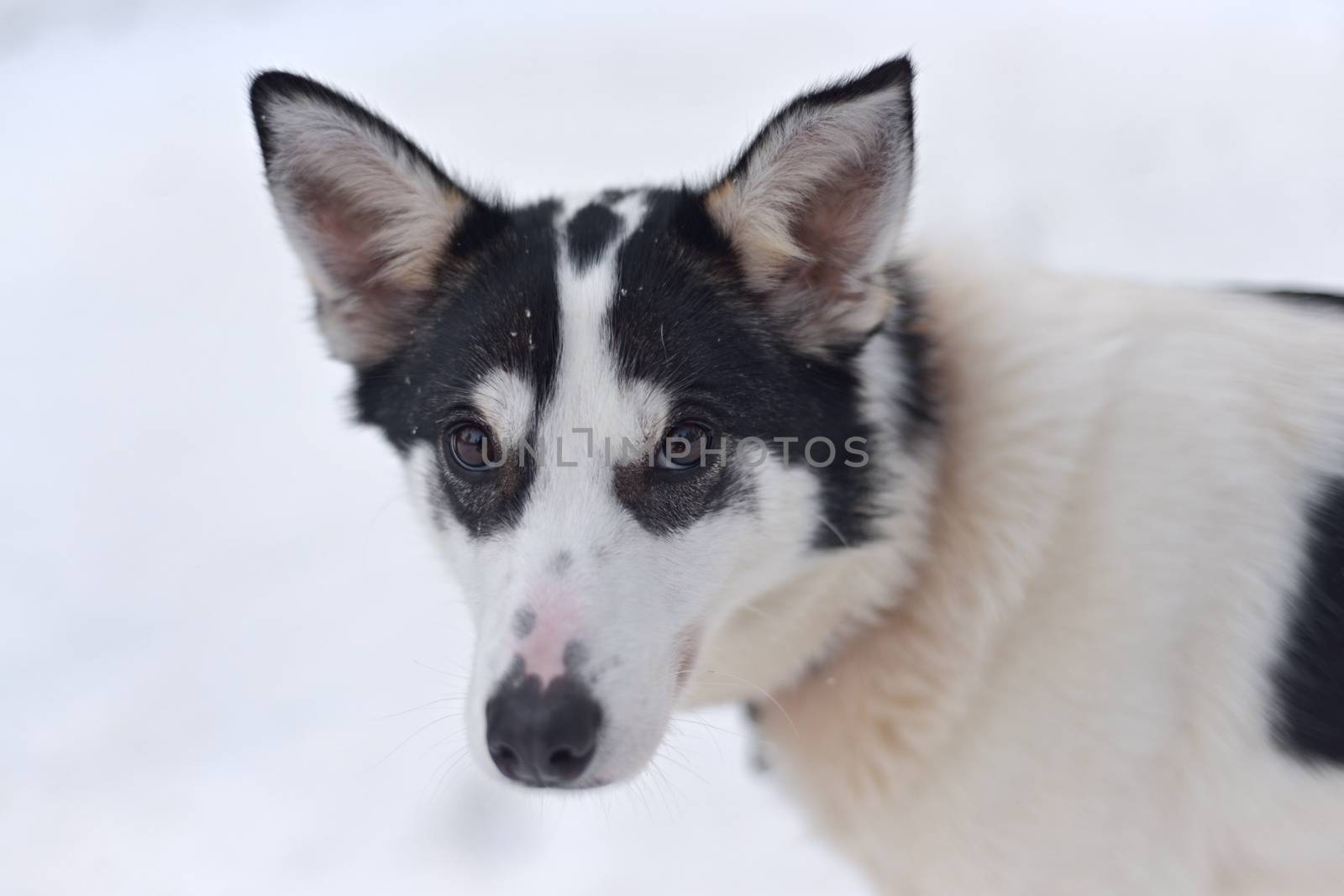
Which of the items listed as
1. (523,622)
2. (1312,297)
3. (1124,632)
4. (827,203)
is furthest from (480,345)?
(1312,297)

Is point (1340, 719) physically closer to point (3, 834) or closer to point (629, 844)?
point (629, 844)

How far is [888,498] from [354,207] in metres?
1.20

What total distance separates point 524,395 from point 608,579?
1.20 feet

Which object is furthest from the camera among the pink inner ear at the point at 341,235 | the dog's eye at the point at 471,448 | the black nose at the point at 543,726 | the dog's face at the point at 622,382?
the pink inner ear at the point at 341,235

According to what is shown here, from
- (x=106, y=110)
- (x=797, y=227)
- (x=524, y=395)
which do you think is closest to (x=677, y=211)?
(x=797, y=227)

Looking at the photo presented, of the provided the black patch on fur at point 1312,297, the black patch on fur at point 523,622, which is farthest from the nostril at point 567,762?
the black patch on fur at point 1312,297

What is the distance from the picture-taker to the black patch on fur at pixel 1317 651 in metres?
1.86

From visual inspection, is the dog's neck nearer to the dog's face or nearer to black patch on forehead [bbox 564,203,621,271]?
the dog's face

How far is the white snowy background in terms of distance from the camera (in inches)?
119

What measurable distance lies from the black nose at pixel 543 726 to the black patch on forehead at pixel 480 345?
1.15 ft

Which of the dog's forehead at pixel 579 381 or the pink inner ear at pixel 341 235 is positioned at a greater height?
the pink inner ear at pixel 341 235

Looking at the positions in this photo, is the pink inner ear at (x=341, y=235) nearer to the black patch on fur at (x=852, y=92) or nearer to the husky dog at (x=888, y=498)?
the husky dog at (x=888, y=498)

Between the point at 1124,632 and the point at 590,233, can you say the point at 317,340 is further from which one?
the point at 1124,632

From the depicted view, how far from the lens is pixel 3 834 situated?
305cm
